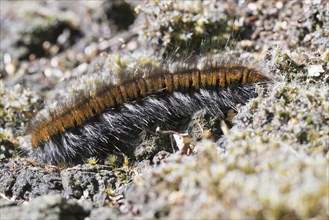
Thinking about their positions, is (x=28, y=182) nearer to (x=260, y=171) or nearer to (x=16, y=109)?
(x=16, y=109)

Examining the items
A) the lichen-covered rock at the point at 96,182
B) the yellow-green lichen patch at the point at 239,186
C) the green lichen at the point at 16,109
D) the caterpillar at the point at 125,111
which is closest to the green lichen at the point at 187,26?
the caterpillar at the point at 125,111

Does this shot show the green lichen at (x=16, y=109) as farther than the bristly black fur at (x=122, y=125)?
Yes

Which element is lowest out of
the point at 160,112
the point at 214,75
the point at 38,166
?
the point at 38,166

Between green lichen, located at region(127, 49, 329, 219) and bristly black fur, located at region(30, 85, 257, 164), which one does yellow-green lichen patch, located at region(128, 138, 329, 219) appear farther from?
bristly black fur, located at region(30, 85, 257, 164)

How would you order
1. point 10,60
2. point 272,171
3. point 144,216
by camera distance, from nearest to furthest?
point 272,171
point 144,216
point 10,60

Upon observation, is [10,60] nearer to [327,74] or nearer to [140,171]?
[140,171]

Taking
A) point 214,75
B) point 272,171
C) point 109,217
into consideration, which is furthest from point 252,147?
point 214,75

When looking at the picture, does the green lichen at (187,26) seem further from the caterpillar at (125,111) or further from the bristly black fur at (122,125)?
the bristly black fur at (122,125)

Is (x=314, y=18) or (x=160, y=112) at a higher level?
(x=314, y=18)

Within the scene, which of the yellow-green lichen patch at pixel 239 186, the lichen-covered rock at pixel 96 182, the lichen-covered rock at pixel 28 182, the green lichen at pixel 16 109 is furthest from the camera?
the green lichen at pixel 16 109
